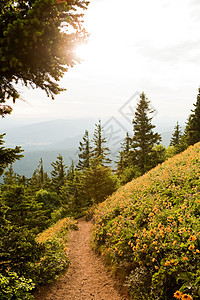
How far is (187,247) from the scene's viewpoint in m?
4.70

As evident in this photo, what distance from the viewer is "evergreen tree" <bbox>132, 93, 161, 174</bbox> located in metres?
29.2

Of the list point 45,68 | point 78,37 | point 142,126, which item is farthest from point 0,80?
point 142,126

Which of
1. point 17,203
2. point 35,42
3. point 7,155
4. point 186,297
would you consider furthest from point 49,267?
point 35,42

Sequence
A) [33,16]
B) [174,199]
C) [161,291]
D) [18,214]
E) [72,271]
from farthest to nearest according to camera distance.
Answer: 1. [18,214]
2. [72,271]
3. [174,199]
4. [161,291]
5. [33,16]

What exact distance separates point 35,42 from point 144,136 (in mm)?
26898

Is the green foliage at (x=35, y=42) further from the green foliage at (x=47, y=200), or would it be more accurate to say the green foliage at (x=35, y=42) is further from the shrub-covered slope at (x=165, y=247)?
the green foliage at (x=47, y=200)

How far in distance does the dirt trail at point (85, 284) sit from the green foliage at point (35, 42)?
264 inches

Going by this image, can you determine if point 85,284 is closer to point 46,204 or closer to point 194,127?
point 46,204

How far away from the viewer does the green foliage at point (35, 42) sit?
3.59 meters

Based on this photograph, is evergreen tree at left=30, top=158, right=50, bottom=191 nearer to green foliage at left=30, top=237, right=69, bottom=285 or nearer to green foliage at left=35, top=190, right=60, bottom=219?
green foliage at left=35, top=190, right=60, bottom=219

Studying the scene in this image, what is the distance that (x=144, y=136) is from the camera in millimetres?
29281

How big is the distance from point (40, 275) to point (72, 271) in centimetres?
171

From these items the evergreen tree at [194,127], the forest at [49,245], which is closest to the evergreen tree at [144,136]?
the evergreen tree at [194,127]

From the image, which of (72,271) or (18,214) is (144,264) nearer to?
(72,271)
